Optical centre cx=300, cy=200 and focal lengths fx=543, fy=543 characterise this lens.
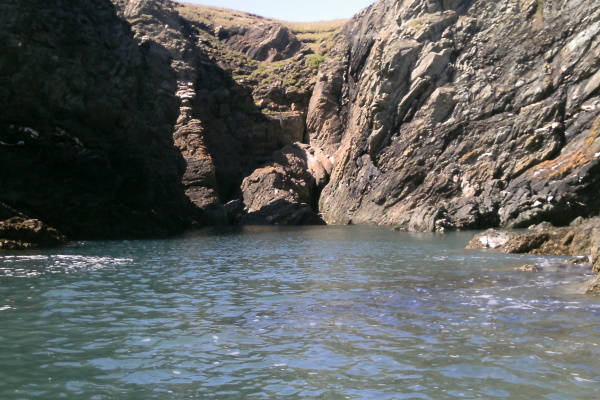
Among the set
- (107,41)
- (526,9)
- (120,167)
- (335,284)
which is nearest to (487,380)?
(335,284)

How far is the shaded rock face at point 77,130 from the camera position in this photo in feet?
109

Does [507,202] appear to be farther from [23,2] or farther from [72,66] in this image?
[23,2]

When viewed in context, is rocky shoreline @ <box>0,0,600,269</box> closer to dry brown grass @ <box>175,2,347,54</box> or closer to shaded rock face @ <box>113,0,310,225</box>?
shaded rock face @ <box>113,0,310,225</box>

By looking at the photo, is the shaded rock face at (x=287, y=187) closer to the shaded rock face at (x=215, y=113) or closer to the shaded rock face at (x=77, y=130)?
the shaded rock face at (x=215, y=113)

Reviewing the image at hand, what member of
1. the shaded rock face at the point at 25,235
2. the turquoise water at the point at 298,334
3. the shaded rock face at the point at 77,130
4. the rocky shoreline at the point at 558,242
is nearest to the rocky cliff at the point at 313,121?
the shaded rock face at the point at 77,130

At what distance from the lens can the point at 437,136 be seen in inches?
2212

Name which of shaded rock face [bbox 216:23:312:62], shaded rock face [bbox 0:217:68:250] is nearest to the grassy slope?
shaded rock face [bbox 216:23:312:62]

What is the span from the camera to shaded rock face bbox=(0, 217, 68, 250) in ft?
85.7

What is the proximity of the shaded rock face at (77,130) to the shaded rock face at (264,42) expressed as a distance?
4881 centimetres

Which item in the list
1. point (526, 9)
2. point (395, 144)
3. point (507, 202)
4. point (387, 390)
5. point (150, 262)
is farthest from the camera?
point (395, 144)

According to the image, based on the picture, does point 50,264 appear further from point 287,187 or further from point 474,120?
point 287,187

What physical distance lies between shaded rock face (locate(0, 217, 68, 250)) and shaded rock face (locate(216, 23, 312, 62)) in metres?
71.8

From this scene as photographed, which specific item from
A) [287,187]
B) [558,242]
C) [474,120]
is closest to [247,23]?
[287,187]

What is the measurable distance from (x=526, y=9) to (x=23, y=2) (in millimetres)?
46448
